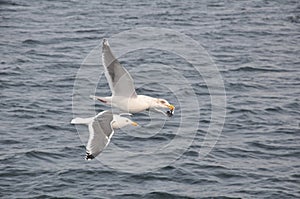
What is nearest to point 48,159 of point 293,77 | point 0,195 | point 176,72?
point 0,195

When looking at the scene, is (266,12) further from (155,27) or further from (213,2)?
(155,27)

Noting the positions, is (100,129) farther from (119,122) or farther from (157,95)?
(157,95)

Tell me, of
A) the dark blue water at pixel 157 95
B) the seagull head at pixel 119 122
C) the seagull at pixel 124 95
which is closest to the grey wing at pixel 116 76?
the seagull at pixel 124 95

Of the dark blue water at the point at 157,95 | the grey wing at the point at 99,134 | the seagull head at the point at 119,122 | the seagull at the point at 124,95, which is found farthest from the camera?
the dark blue water at the point at 157,95

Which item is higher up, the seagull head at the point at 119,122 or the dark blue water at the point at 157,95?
the dark blue water at the point at 157,95

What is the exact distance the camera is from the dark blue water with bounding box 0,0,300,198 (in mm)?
24312

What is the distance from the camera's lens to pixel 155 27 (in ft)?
139

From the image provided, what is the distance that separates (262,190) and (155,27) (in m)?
20.0

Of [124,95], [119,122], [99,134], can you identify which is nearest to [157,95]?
[119,122]

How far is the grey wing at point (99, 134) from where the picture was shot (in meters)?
16.7

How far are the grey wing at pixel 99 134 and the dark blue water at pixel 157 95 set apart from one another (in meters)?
5.51

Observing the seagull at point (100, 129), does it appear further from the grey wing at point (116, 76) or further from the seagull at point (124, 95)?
the grey wing at point (116, 76)

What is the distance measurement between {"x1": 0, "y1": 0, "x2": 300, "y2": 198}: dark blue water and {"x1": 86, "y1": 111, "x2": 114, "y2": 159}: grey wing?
5508mm

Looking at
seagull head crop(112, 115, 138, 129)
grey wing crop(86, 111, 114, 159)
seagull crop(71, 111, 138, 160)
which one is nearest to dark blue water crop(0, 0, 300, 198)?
seagull head crop(112, 115, 138, 129)
